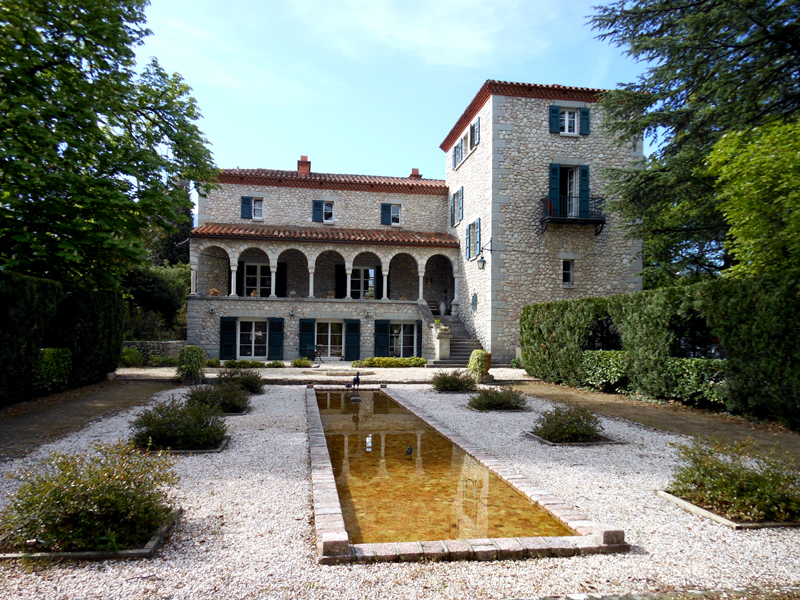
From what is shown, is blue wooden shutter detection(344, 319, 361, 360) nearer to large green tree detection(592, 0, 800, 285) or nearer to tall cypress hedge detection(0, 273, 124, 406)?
tall cypress hedge detection(0, 273, 124, 406)

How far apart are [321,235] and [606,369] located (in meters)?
14.0

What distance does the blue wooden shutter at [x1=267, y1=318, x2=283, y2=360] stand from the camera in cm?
2128

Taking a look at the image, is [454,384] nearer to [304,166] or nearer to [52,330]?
[52,330]

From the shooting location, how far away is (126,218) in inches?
430

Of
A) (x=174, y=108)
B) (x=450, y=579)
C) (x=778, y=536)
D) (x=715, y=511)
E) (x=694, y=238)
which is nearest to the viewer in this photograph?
(x=450, y=579)

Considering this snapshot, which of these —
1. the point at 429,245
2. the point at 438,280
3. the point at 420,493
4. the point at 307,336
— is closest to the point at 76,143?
the point at 420,493

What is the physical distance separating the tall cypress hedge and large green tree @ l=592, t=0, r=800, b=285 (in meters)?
12.7

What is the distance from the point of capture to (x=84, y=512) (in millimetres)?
3328

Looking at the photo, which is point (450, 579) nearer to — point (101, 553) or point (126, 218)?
point (101, 553)

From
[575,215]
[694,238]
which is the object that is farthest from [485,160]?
[694,238]

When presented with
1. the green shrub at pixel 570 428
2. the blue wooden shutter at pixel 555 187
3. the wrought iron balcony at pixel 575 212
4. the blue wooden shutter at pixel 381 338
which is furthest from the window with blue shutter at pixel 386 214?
the green shrub at pixel 570 428

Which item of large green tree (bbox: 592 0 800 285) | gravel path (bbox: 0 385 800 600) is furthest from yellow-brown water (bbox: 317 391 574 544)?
large green tree (bbox: 592 0 800 285)

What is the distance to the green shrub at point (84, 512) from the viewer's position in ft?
10.7

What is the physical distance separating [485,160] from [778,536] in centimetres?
1782
